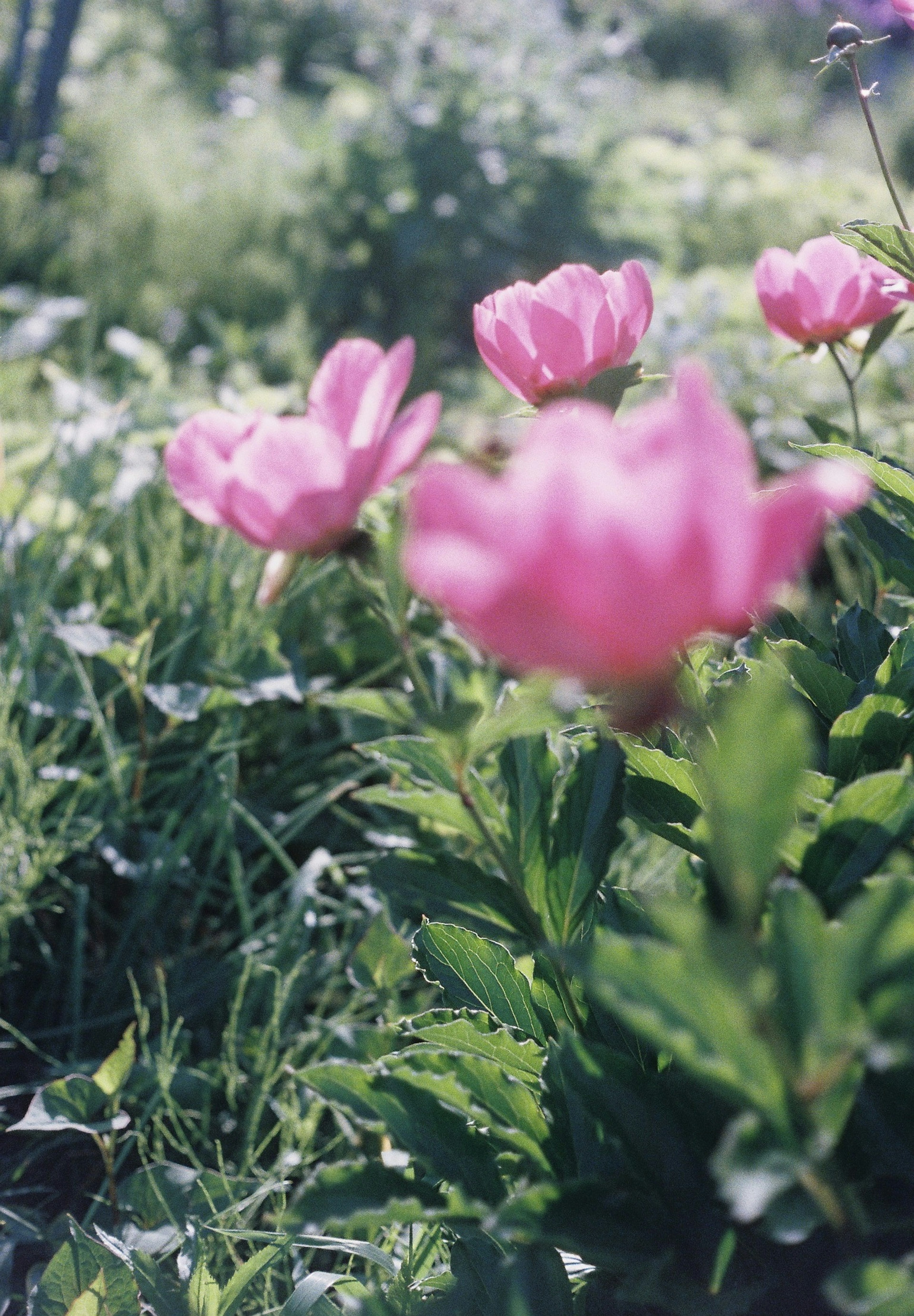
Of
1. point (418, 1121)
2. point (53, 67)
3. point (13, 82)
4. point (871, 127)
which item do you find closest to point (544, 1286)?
point (418, 1121)

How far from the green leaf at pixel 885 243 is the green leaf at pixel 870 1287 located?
1.84 ft

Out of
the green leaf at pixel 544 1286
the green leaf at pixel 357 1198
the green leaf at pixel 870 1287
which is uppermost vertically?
the green leaf at pixel 870 1287

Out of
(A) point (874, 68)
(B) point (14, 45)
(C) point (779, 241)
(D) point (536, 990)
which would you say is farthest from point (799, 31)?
(D) point (536, 990)

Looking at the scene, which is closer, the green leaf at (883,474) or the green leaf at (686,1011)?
the green leaf at (686,1011)

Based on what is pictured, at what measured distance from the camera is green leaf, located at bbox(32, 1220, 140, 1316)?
71cm

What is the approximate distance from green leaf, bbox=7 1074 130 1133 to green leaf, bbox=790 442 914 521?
70 centimetres

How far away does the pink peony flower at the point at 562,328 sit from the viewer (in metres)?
0.64

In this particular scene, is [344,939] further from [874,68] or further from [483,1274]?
[874,68]

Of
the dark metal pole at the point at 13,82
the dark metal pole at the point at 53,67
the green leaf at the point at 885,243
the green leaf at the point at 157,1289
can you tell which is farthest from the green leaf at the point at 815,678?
the dark metal pole at the point at 13,82

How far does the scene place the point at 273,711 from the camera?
1.43m

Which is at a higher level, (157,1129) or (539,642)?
(539,642)

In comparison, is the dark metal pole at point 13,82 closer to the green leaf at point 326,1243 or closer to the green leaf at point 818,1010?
the green leaf at point 326,1243

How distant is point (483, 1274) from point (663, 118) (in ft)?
21.6

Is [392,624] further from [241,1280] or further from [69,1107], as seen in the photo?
[69,1107]
